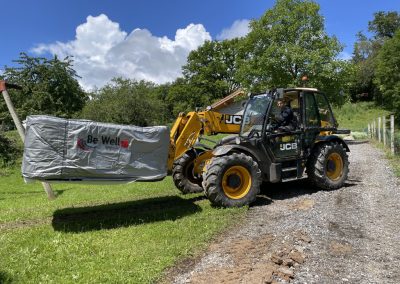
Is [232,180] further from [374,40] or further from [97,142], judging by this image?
[374,40]

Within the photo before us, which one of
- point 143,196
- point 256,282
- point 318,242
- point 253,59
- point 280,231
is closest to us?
point 256,282

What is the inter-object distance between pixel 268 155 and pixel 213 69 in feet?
182

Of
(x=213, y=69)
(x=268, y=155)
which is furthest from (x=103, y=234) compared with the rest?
(x=213, y=69)

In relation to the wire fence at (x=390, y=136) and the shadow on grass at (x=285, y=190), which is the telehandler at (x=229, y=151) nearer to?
the shadow on grass at (x=285, y=190)

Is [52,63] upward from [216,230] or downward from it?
upward

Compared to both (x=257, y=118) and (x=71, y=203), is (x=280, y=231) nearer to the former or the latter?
(x=257, y=118)

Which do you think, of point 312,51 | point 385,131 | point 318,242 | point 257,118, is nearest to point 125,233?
point 318,242

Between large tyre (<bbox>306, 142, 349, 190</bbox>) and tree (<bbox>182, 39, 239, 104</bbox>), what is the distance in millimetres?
51061

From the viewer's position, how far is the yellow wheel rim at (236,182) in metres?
8.55

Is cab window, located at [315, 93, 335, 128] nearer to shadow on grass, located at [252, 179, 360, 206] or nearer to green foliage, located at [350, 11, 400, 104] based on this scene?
shadow on grass, located at [252, 179, 360, 206]

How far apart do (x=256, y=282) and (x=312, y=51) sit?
19.9 meters

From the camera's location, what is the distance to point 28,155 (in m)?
6.99

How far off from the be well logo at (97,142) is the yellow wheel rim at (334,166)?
5416 mm

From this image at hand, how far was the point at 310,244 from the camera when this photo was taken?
610 cm
